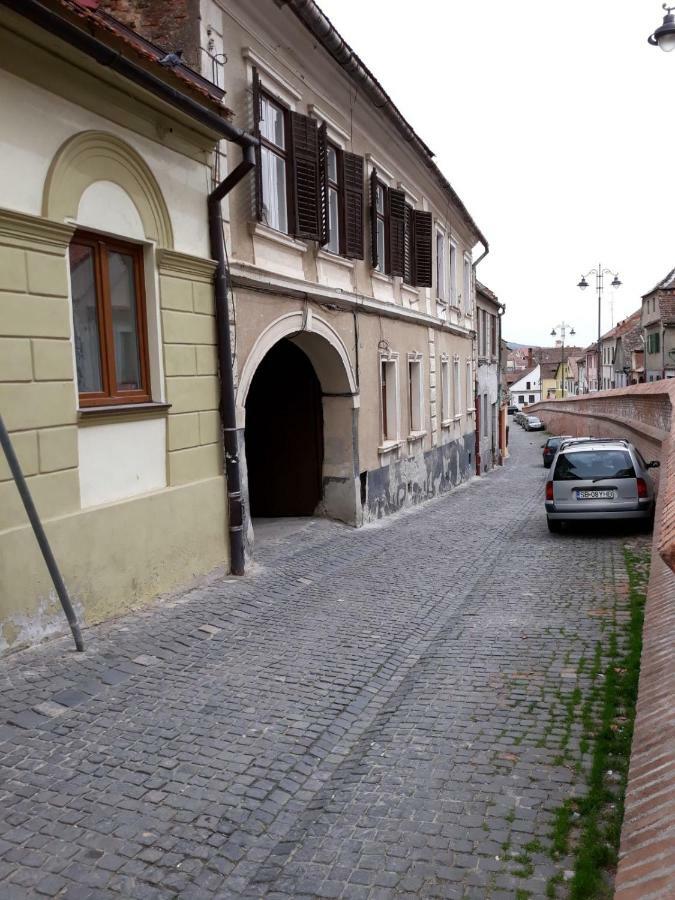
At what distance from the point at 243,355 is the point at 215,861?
6.52 meters

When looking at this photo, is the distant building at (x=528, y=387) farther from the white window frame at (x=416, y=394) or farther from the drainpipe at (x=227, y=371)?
the drainpipe at (x=227, y=371)

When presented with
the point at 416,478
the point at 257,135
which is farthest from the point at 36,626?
the point at 416,478

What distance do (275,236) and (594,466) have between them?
613 cm

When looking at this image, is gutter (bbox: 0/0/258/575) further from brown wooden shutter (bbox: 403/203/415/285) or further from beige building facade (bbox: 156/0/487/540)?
brown wooden shutter (bbox: 403/203/415/285)

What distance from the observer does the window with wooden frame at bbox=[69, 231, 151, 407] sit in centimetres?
682

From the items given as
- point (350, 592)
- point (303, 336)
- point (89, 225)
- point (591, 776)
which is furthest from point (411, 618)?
point (303, 336)

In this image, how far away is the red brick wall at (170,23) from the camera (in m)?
8.51

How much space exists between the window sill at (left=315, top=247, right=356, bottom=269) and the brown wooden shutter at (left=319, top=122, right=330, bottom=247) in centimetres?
14

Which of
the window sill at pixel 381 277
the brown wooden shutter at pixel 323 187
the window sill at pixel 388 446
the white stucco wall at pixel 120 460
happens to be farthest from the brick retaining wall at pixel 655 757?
the window sill at pixel 381 277

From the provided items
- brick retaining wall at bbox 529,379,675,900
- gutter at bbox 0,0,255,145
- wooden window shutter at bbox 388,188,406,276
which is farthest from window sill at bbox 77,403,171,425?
wooden window shutter at bbox 388,188,406,276

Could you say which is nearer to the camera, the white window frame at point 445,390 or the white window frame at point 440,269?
the white window frame at point 440,269

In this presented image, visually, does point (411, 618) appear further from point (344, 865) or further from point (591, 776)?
point (344, 865)

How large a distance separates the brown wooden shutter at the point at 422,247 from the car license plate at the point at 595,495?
6.64m

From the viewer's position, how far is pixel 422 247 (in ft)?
56.0
